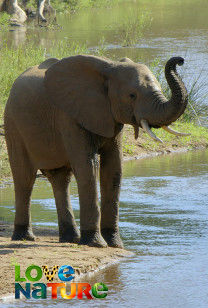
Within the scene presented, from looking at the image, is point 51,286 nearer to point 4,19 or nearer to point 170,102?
point 170,102

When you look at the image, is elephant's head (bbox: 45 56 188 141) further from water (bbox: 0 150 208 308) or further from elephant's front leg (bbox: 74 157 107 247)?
water (bbox: 0 150 208 308)

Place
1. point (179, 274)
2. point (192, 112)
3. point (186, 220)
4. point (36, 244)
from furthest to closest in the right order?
point (192, 112), point (186, 220), point (36, 244), point (179, 274)

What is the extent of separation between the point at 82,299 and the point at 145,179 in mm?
6326

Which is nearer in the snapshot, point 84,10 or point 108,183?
point 108,183

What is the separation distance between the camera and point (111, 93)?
8156 millimetres

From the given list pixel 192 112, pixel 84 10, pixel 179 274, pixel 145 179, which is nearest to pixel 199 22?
pixel 84 10

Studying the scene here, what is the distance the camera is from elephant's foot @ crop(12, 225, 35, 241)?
355 inches

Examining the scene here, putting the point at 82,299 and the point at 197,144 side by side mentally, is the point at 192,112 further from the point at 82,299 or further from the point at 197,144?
the point at 82,299

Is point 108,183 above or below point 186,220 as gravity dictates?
above

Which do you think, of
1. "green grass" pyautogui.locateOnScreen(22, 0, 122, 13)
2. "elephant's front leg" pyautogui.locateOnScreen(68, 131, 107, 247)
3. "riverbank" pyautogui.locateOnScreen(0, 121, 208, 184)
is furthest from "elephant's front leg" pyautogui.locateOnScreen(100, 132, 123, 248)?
"green grass" pyautogui.locateOnScreen(22, 0, 122, 13)

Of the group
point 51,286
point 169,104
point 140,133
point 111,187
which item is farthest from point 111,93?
point 140,133

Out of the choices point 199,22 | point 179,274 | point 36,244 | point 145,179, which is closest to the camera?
point 179,274

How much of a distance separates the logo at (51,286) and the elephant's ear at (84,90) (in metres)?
1.67

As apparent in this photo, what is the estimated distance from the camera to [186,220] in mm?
10148
